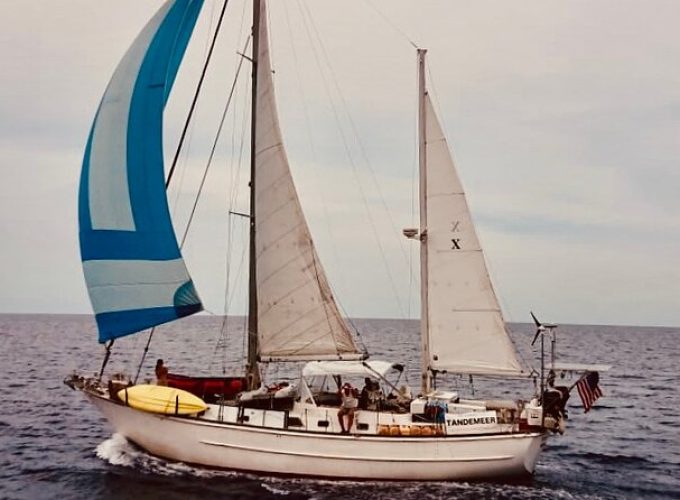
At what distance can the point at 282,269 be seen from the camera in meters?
20.5

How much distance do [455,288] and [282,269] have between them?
5.26m

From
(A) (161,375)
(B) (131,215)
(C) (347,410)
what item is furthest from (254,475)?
(B) (131,215)

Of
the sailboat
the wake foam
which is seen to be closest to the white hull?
the sailboat

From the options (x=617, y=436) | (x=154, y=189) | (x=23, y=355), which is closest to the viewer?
(x=154, y=189)

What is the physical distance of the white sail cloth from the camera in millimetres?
19672

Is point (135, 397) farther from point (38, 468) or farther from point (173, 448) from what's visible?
point (38, 468)

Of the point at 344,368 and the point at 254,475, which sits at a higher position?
the point at 344,368

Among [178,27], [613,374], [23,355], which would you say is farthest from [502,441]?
[23,355]

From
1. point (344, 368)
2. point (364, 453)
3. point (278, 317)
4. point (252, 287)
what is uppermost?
point (252, 287)

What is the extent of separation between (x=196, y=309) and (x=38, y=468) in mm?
7341

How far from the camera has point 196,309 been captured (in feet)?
64.0

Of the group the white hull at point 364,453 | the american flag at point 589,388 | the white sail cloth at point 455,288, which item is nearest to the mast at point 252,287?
the white hull at point 364,453

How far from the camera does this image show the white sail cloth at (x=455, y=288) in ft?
64.5

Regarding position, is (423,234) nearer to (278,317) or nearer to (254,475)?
(278,317)
